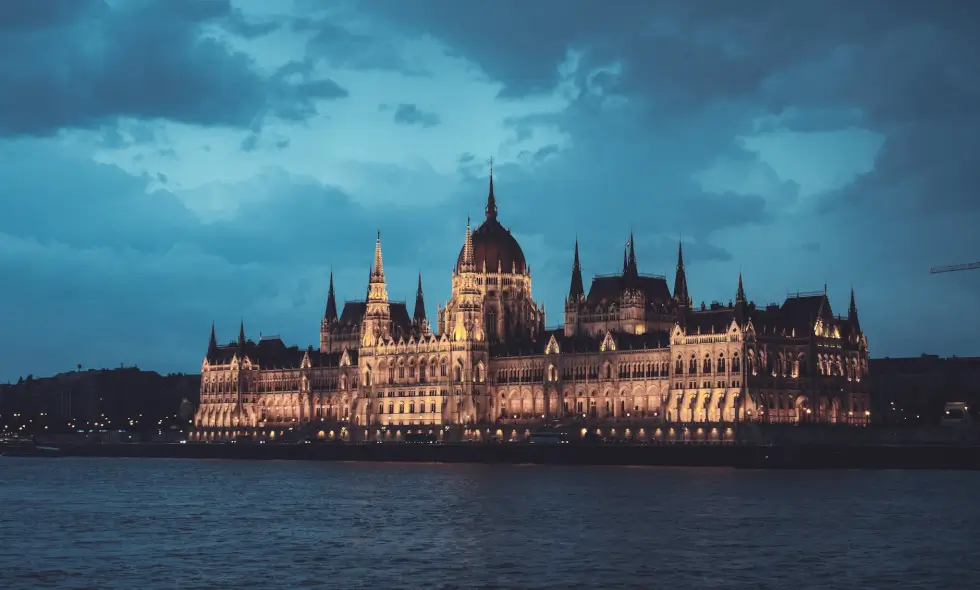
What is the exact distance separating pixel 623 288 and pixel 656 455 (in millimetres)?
41518

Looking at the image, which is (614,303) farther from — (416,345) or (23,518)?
(23,518)

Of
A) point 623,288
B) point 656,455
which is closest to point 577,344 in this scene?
point 623,288

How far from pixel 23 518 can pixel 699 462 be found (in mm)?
76667

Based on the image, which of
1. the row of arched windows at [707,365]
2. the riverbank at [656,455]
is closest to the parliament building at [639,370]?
the row of arched windows at [707,365]

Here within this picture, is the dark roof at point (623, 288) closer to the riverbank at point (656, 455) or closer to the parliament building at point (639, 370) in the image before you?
the parliament building at point (639, 370)

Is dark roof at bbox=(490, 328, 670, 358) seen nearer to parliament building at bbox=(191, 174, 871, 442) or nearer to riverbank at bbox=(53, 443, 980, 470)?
parliament building at bbox=(191, 174, 871, 442)

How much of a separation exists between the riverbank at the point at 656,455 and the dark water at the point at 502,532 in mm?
10941

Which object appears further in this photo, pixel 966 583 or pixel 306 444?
pixel 306 444

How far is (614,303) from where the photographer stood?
636 feet

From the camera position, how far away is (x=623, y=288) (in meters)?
194

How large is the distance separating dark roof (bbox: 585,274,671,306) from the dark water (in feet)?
212

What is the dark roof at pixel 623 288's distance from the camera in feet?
636

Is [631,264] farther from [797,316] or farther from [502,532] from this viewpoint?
[502,532]

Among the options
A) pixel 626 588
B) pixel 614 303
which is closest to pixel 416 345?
pixel 614 303
